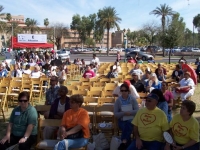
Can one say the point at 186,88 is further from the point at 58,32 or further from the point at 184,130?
the point at 58,32

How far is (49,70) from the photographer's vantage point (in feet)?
46.2

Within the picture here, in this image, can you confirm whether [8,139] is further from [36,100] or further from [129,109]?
[36,100]

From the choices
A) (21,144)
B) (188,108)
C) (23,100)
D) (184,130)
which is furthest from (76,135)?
(188,108)

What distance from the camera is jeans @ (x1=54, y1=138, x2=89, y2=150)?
4425 millimetres

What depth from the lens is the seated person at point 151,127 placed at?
14.5ft

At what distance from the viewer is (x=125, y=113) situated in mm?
5430

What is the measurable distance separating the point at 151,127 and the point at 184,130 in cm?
49

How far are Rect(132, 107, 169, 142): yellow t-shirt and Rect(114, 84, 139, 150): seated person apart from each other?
0.79 meters

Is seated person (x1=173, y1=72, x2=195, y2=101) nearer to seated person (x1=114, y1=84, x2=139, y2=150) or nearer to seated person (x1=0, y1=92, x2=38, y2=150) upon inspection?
seated person (x1=114, y1=84, x2=139, y2=150)

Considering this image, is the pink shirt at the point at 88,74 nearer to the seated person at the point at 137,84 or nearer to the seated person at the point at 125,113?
the seated person at the point at 137,84

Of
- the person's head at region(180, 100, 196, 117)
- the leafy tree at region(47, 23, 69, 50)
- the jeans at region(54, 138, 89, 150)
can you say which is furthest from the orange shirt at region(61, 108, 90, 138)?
the leafy tree at region(47, 23, 69, 50)

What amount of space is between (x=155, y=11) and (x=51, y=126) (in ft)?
172

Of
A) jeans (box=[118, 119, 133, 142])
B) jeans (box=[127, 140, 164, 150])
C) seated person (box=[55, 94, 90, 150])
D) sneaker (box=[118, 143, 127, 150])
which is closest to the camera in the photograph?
jeans (box=[127, 140, 164, 150])

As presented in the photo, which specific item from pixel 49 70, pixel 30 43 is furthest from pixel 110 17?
pixel 49 70
